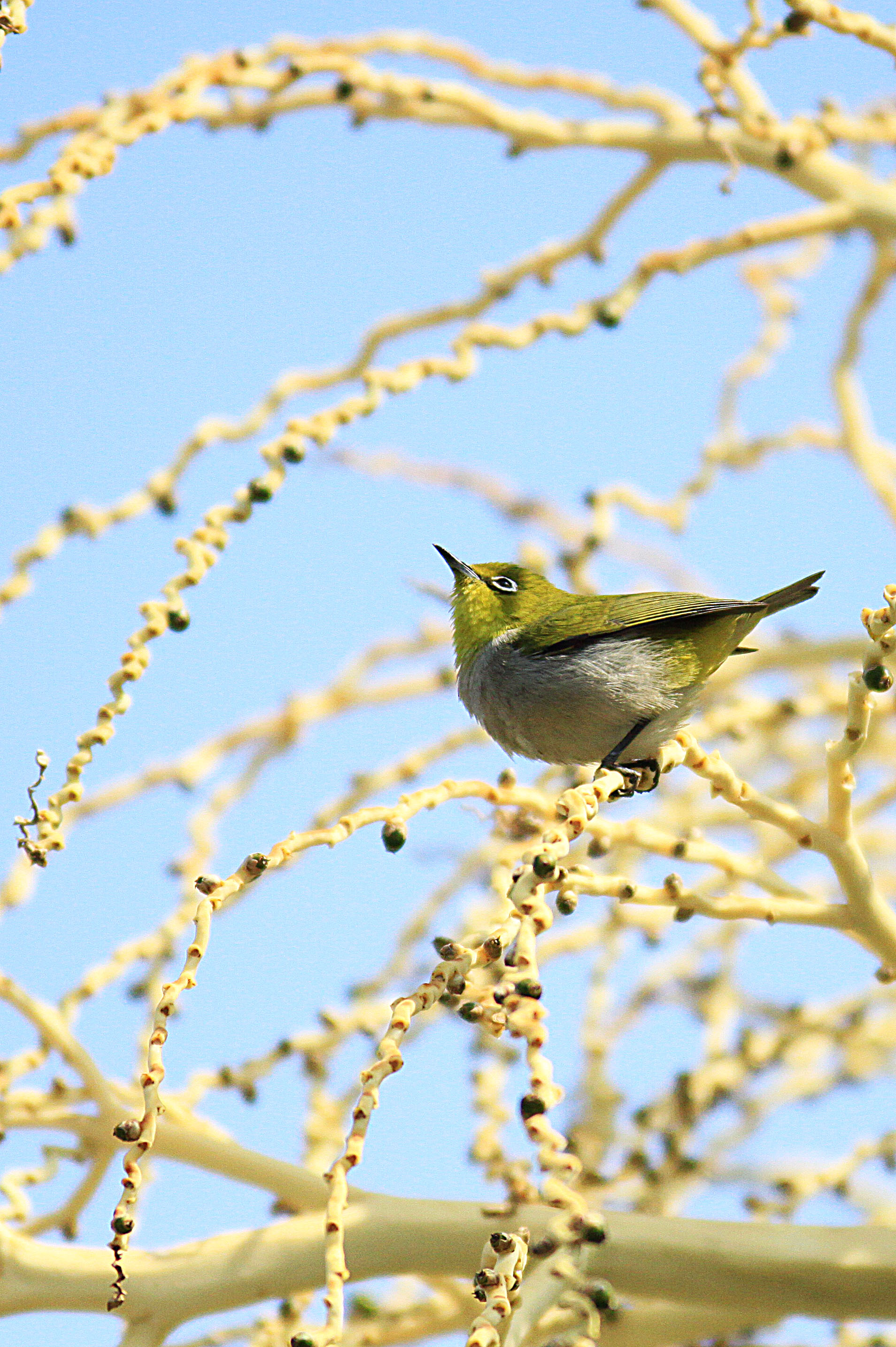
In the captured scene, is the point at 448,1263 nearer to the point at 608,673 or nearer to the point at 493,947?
the point at 493,947

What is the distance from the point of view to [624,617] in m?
3.75

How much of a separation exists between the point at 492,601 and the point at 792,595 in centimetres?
91

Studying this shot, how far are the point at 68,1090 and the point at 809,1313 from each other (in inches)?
67.6

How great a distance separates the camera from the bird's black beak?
4.22 meters

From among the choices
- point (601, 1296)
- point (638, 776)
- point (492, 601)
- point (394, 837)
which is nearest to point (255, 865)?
point (394, 837)

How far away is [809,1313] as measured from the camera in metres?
2.80

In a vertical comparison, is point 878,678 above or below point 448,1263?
above

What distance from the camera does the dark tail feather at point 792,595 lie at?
3.64 metres

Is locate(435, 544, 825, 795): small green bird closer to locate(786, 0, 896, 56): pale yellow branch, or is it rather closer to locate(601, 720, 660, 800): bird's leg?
locate(601, 720, 660, 800): bird's leg

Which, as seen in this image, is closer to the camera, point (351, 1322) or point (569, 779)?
point (351, 1322)

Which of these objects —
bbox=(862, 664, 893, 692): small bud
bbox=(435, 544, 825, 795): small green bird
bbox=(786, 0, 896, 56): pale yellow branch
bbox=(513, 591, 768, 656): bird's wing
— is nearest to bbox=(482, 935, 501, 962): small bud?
bbox=(862, 664, 893, 692): small bud

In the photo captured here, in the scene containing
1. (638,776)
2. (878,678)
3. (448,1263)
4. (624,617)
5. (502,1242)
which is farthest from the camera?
(624,617)

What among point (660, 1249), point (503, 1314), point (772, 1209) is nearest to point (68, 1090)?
point (660, 1249)

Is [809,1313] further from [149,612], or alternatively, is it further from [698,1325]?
[149,612]
